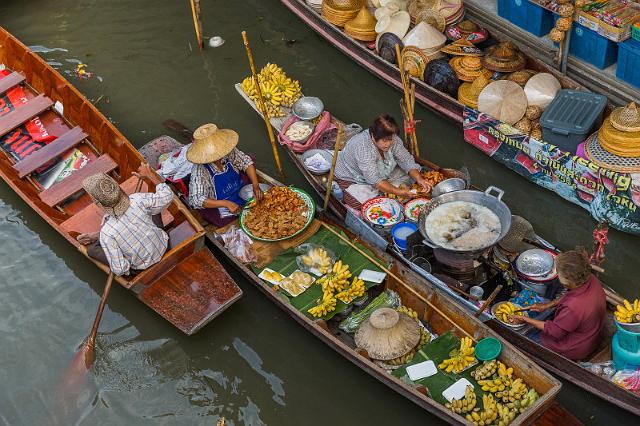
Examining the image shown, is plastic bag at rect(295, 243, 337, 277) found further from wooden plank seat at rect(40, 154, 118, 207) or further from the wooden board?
wooden plank seat at rect(40, 154, 118, 207)

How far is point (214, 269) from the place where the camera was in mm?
6680

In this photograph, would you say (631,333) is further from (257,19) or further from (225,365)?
(257,19)

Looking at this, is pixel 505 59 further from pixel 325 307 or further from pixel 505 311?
pixel 325 307

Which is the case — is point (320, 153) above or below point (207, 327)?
above

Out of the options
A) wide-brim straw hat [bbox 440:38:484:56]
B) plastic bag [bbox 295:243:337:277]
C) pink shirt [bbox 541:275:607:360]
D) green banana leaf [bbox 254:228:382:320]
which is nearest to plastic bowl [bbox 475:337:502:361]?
pink shirt [bbox 541:275:607:360]

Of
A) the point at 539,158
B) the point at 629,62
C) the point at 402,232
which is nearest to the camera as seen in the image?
the point at 402,232

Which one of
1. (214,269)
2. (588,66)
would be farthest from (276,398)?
(588,66)

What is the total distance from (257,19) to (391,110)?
3534mm

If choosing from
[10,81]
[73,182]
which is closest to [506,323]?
[73,182]

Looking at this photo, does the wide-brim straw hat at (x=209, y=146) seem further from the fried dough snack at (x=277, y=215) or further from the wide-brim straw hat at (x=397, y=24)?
the wide-brim straw hat at (x=397, y=24)

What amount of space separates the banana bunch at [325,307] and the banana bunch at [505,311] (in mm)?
1503

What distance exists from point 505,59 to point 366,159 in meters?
2.72

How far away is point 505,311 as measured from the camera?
587 cm

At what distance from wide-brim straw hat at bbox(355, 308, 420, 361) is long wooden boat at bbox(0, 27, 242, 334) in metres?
→ 1.47
